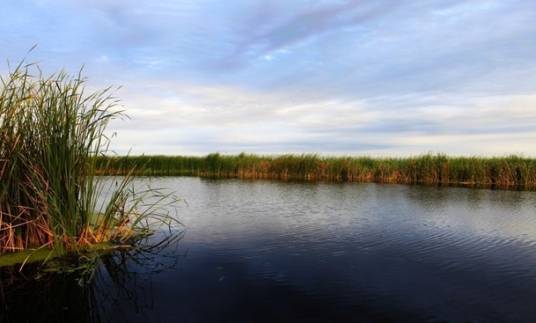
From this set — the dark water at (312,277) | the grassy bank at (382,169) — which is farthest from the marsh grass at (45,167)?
the grassy bank at (382,169)

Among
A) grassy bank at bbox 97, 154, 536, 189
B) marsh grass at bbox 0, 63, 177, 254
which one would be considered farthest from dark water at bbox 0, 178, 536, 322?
grassy bank at bbox 97, 154, 536, 189

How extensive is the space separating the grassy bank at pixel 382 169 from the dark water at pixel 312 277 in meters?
13.9

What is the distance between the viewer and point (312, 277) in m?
6.18

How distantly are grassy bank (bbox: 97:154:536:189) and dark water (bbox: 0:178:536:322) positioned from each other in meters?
13.9

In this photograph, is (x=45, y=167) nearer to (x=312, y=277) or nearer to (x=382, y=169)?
(x=312, y=277)

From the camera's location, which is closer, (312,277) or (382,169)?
(312,277)

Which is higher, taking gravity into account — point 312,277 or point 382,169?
point 382,169

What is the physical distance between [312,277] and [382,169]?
21.2 meters

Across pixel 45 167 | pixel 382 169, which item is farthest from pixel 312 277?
pixel 382 169

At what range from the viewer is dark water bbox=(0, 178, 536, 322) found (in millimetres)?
4930

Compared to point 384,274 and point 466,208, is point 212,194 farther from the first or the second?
point 384,274

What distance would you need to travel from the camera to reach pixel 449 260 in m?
7.23

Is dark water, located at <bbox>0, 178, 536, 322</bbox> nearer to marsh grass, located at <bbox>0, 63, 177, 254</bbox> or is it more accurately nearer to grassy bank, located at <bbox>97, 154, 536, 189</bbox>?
marsh grass, located at <bbox>0, 63, 177, 254</bbox>

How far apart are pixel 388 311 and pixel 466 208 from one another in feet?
32.9
